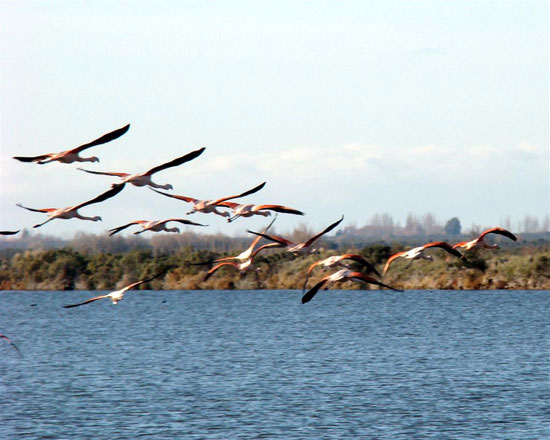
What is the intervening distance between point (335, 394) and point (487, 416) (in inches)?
225

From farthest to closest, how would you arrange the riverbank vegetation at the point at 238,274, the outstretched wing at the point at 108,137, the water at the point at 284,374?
the riverbank vegetation at the point at 238,274 → the water at the point at 284,374 → the outstretched wing at the point at 108,137

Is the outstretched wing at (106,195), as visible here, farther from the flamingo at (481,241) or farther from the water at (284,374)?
the water at (284,374)

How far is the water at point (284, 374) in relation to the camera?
Answer: 98.9 feet

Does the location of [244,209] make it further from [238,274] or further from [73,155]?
[238,274]

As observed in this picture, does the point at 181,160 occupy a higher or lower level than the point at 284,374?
higher

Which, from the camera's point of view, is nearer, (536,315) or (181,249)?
(536,315)

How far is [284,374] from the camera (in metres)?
40.8

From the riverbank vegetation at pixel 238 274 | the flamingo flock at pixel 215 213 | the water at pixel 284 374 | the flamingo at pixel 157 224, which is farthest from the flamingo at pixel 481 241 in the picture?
the riverbank vegetation at pixel 238 274

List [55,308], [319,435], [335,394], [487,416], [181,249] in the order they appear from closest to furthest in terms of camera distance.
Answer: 1. [319,435]
2. [487,416]
3. [335,394]
4. [55,308]
5. [181,249]

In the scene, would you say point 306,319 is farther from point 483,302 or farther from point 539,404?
point 539,404

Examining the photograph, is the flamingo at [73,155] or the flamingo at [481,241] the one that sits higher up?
the flamingo at [73,155]

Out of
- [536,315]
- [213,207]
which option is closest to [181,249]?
[536,315]

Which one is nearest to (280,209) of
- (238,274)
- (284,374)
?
(284,374)

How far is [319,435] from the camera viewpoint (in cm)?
2852
